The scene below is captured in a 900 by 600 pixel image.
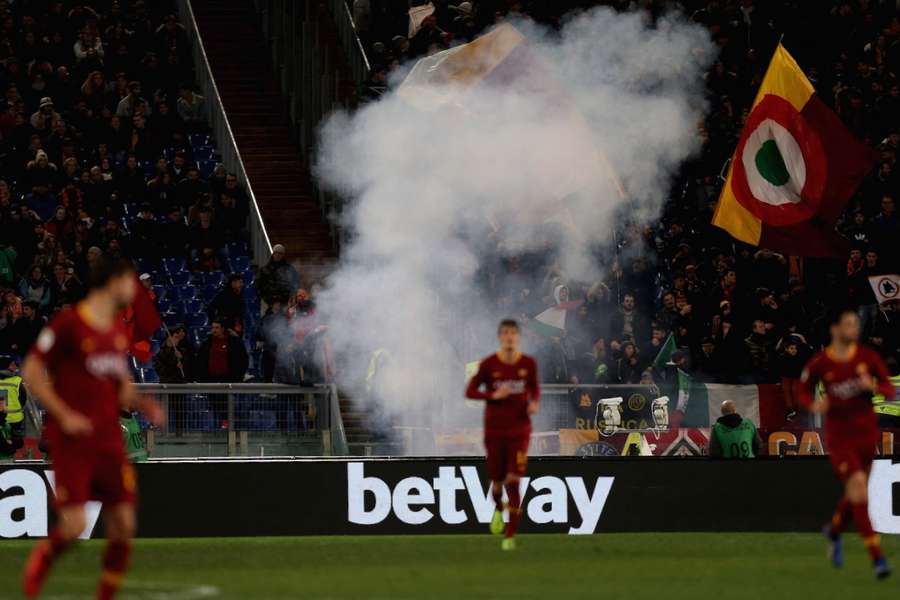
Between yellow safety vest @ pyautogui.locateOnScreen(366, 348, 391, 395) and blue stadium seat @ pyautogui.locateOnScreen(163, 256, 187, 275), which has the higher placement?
blue stadium seat @ pyautogui.locateOnScreen(163, 256, 187, 275)

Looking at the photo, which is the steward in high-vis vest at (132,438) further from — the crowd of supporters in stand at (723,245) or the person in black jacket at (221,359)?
the crowd of supporters in stand at (723,245)

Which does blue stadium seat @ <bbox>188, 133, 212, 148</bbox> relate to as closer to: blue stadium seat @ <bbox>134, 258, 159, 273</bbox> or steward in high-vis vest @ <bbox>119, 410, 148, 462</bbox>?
blue stadium seat @ <bbox>134, 258, 159, 273</bbox>

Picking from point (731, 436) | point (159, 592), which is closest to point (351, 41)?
point (731, 436)

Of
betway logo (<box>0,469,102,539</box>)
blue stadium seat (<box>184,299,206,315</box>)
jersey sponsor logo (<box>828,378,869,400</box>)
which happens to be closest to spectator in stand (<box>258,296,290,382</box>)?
betway logo (<box>0,469,102,539</box>)

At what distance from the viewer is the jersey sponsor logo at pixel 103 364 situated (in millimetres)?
9672

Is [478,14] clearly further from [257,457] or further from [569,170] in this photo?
[257,457]

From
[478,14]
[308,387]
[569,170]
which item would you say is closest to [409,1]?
[478,14]

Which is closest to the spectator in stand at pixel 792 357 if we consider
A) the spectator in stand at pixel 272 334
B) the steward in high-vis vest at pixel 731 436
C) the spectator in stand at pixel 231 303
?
the steward in high-vis vest at pixel 731 436

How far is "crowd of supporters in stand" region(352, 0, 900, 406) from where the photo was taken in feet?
68.2

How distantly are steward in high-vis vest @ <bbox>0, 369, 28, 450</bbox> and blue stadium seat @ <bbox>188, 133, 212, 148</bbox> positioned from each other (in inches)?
418

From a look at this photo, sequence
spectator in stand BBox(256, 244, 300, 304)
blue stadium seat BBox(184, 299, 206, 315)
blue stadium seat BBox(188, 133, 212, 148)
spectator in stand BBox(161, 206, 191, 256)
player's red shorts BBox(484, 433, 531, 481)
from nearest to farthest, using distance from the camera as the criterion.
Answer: player's red shorts BBox(484, 433, 531, 481) < spectator in stand BBox(256, 244, 300, 304) < blue stadium seat BBox(184, 299, 206, 315) < spectator in stand BBox(161, 206, 191, 256) < blue stadium seat BBox(188, 133, 212, 148)

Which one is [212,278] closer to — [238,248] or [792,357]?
[238,248]

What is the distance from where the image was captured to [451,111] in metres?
23.8

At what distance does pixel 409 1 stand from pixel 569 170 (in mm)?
5995
